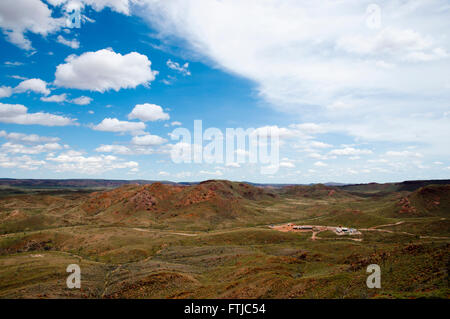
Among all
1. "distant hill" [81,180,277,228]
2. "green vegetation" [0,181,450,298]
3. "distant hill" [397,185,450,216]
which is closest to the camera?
"green vegetation" [0,181,450,298]

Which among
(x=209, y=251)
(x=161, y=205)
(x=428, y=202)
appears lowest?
(x=209, y=251)

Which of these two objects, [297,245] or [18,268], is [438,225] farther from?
[18,268]

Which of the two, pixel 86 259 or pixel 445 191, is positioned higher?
pixel 445 191

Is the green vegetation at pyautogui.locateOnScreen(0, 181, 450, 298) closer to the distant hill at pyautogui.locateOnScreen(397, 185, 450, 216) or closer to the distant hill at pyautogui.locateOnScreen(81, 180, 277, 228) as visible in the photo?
the distant hill at pyautogui.locateOnScreen(397, 185, 450, 216)

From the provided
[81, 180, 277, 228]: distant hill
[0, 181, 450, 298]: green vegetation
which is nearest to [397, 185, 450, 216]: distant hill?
[0, 181, 450, 298]: green vegetation

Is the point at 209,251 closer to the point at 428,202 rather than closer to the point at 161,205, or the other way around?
the point at 161,205

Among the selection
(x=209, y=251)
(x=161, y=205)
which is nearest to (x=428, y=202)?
(x=209, y=251)

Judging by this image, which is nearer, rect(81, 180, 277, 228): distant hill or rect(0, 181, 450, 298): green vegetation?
rect(0, 181, 450, 298): green vegetation

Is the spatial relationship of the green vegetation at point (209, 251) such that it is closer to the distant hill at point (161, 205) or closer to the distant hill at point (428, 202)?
the distant hill at point (428, 202)
